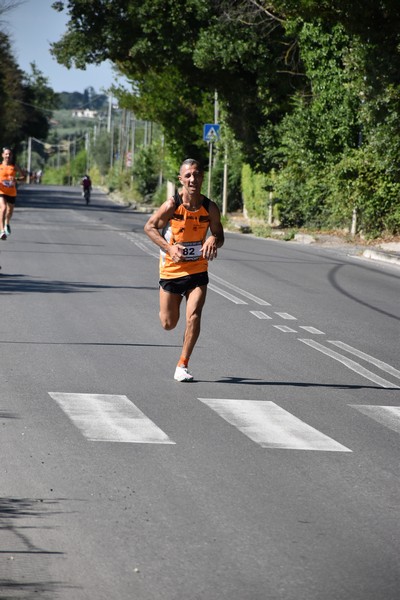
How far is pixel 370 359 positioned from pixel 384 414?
2.99 metres

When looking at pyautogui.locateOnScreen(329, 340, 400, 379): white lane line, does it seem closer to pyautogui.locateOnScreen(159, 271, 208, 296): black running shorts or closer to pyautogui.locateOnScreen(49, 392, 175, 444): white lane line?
pyautogui.locateOnScreen(159, 271, 208, 296): black running shorts

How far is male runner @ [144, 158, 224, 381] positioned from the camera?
404 inches

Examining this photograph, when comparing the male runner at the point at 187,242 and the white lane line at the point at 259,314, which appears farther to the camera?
the white lane line at the point at 259,314

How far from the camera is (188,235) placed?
411 inches

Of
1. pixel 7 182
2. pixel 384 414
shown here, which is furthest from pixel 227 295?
pixel 7 182

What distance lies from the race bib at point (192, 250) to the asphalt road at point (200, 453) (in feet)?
3.56

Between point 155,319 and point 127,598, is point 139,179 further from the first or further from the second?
point 127,598

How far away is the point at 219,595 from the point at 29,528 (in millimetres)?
1243

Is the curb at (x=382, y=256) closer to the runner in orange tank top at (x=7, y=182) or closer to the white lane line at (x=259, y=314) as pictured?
the runner in orange tank top at (x=7, y=182)

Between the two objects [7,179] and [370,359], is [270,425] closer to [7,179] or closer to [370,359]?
[370,359]

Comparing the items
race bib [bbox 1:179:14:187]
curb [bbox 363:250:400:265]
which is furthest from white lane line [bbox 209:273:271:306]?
curb [bbox 363:250:400:265]

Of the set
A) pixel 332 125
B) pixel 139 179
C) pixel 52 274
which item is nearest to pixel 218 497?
pixel 52 274

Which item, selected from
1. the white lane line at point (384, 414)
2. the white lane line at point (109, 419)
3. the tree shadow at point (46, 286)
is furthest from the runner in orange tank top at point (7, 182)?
the white lane line at point (384, 414)

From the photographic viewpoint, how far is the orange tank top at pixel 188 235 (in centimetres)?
1040
